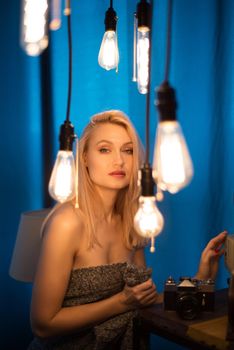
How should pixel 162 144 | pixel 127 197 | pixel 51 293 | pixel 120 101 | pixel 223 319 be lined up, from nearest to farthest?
pixel 162 144, pixel 223 319, pixel 51 293, pixel 127 197, pixel 120 101

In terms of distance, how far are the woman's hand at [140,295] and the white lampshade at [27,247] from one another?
0.40 meters

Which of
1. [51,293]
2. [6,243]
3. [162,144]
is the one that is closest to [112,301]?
[51,293]

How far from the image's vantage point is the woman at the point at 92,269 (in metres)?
1.45

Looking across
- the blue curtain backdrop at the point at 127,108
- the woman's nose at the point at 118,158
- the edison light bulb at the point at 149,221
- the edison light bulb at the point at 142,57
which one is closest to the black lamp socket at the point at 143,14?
the edison light bulb at the point at 142,57

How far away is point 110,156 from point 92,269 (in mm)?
340

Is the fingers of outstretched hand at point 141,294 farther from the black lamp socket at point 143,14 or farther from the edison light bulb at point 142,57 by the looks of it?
the black lamp socket at point 143,14

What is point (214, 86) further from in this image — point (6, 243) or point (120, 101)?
point (6, 243)

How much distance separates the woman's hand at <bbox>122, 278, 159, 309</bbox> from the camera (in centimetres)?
144

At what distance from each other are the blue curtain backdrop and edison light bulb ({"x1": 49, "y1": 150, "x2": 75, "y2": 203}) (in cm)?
124

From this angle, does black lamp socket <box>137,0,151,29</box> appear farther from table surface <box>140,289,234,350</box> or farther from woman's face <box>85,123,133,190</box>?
table surface <box>140,289,234,350</box>

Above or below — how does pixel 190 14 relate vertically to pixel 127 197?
above

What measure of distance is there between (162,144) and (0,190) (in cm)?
143

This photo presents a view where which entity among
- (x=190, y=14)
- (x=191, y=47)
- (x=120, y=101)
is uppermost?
(x=190, y=14)

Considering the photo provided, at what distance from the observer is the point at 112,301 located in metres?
1.48
